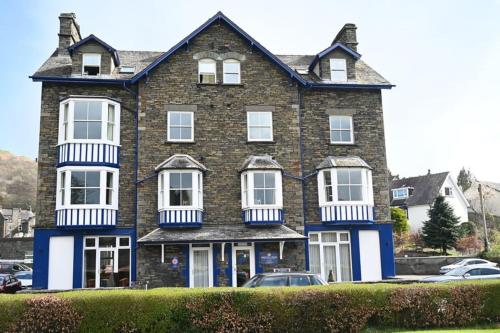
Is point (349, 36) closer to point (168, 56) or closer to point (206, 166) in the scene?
point (168, 56)

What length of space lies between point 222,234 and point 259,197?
2.63 m

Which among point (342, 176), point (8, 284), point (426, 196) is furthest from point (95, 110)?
point (426, 196)

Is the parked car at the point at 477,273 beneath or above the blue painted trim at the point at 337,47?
beneath

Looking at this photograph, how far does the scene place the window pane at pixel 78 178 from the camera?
74.4ft

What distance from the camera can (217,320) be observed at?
1286 centimetres

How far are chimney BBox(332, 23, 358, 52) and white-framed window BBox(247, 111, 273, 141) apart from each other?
7.18 metres

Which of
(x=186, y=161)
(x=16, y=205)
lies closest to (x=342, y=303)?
(x=186, y=161)

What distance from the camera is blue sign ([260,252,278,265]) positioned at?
2350 cm

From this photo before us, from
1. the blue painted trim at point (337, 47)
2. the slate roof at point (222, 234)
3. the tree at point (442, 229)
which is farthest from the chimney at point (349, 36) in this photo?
the tree at point (442, 229)

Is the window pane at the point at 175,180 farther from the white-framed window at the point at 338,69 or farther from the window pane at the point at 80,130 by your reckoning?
the white-framed window at the point at 338,69

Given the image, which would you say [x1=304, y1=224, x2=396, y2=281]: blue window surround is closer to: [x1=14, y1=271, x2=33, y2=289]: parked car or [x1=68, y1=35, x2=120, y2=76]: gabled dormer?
[x1=68, y1=35, x2=120, y2=76]: gabled dormer

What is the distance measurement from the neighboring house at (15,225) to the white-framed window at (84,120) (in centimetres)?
5408

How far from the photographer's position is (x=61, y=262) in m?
22.5

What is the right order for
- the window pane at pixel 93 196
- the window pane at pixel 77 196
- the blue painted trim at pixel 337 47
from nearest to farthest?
1. the window pane at pixel 77 196
2. the window pane at pixel 93 196
3. the blue painted trim at pixel 337 47
